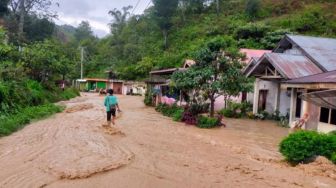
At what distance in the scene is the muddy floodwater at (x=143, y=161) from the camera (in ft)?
25.1

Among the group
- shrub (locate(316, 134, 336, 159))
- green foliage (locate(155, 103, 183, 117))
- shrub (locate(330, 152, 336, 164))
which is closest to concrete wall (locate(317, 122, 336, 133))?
shrub (locate(316, 134, 336, 159))

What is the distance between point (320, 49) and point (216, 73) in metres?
7.12

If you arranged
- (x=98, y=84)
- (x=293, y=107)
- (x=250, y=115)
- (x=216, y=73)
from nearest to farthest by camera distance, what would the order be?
(x=216, y=73), (x=293, y=107), (x=250, y=115), (x=98, y=84)

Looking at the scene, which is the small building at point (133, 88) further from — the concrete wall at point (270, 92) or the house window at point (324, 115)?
the house window at point (324, 115)

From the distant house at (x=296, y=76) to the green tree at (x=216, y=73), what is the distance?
2238mm

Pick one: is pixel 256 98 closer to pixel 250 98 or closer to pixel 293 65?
pixel 250 98

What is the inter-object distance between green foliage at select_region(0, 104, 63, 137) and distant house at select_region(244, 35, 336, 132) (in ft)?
37.3

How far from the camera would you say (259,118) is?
2223cm

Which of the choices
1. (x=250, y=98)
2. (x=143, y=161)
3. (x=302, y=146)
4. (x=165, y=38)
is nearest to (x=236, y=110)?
(x=250, y=98)

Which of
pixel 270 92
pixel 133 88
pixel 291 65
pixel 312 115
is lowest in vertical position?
pixel 312 115

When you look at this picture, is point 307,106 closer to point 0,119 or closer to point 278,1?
point 0,119

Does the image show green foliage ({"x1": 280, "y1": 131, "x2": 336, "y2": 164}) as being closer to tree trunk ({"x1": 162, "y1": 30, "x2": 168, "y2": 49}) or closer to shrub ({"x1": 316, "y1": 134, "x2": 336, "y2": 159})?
shrub ({"x1": 316, "y1": 134, "x2": 336, "y2": 159})

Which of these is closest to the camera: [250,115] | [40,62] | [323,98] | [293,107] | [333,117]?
[323,98]

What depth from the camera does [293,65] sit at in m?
19.1
